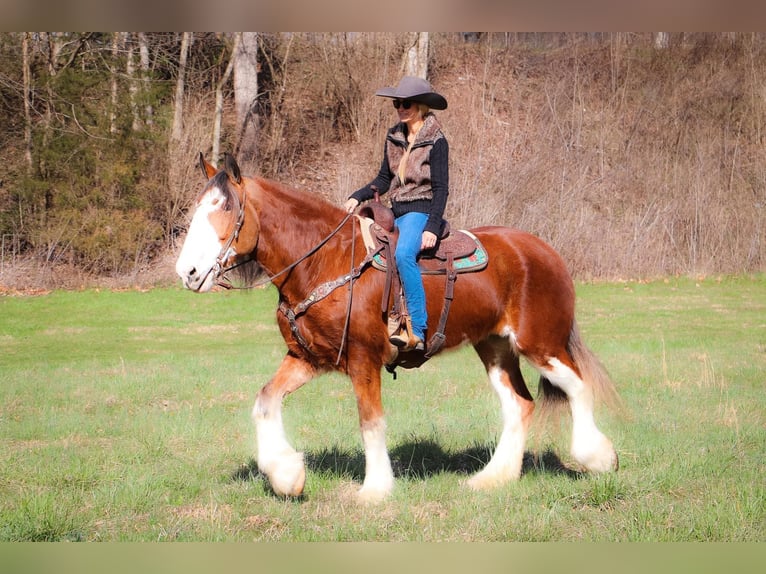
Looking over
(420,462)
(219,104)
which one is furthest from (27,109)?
(420,462)

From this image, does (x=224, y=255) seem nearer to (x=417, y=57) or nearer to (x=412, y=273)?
(x=412, y=273)

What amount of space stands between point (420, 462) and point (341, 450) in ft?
2.69

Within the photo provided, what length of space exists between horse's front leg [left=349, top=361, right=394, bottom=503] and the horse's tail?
1562mm

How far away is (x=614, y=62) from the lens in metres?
26.8

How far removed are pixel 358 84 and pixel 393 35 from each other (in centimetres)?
206

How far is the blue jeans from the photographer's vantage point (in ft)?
19.9

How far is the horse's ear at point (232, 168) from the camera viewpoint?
561cm

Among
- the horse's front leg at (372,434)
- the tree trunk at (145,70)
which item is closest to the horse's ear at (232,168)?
the horse's front leg at (372,434)

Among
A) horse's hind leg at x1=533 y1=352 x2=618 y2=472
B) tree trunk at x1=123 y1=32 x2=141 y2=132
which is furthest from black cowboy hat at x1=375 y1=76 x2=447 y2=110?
tree trunk at x1=123 y1=32 x2=141 y2=132

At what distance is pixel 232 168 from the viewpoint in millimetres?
5695

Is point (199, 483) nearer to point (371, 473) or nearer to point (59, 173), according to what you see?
point (371, 473)

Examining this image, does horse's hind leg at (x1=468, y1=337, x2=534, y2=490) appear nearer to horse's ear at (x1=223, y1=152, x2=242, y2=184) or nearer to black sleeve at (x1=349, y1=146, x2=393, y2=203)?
black sleeve at (x1=349, y1=146, x2=393, y2=203)

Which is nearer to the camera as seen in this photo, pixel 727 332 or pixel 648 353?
pixel 648 353
